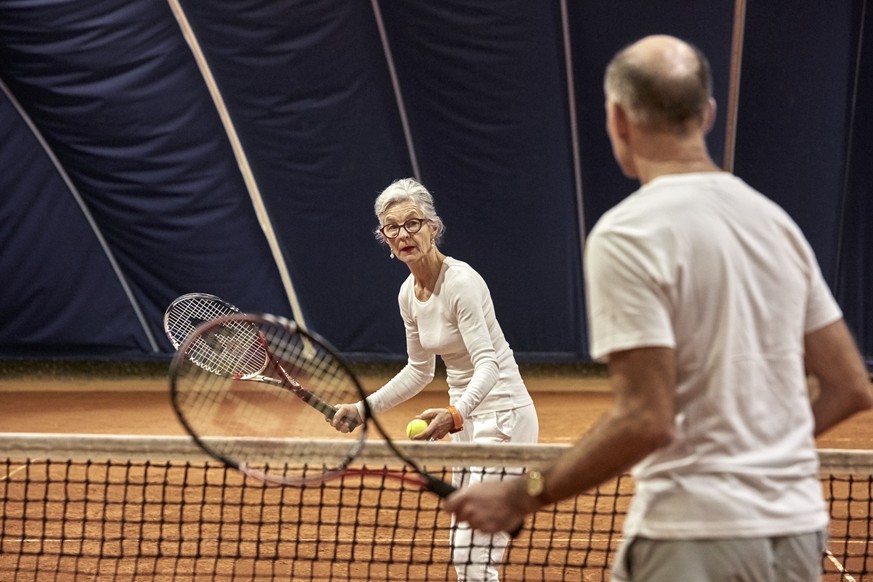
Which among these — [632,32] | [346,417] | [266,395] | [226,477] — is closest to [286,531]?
[226,477]

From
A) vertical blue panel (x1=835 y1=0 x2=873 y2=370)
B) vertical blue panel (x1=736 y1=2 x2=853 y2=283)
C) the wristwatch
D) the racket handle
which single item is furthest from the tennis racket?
vertical blue panel (x1=835 y1=0 x2=873 y2=370)

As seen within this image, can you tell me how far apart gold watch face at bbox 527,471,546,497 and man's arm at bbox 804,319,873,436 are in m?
0.66

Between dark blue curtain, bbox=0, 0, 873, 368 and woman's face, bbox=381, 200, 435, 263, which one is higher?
woman's face, bbox=381, 200, 435, 263

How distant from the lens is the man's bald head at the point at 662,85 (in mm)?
2150

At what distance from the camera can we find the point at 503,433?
192 inches

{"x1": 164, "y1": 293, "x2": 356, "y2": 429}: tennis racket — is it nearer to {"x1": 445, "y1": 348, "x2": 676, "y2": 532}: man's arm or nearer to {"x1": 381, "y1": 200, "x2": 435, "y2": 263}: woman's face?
{"x1": 381, "y1": 200, "x2": 435, "y2": 263}: woman's face

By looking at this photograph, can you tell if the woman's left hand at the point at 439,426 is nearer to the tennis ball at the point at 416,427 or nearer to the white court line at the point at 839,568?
the tennis ball at the point at 416,427

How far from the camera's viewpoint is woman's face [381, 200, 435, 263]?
16.3ft

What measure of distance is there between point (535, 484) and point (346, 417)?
2.14 metres

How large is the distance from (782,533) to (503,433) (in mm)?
2739

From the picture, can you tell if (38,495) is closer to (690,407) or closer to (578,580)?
(578,580)

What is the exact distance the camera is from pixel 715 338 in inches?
83.5

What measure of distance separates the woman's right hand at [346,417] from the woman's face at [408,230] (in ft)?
2.89

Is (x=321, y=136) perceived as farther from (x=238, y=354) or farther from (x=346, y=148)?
(x=238, y=354)
